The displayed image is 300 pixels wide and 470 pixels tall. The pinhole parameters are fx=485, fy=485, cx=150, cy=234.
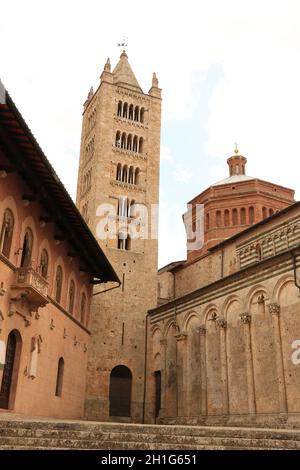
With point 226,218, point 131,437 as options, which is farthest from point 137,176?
point 131,437

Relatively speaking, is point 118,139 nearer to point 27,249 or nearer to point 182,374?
point 182,374

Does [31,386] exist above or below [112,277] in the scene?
below

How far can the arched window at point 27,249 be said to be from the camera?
1566 centimetres

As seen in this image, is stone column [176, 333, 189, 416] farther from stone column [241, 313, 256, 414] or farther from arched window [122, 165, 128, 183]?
arched window [122, 165, 128, 183]

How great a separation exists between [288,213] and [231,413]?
35.4ft

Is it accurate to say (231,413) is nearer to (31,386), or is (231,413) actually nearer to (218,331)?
(218,331)

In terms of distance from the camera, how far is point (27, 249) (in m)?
15.9

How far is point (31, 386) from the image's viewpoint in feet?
51.4

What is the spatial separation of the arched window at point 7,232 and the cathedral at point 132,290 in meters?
0.05

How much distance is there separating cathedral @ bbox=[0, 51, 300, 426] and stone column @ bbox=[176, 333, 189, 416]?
9 cm

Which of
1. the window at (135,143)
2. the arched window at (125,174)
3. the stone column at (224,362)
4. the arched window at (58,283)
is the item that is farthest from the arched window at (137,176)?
the arched window at (58,283)

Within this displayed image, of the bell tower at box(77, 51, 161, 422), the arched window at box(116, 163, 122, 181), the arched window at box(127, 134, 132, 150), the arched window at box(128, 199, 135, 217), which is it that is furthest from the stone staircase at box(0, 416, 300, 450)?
the arched window at box(127, 134, 132, 150)

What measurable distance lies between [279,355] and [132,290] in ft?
42.1
